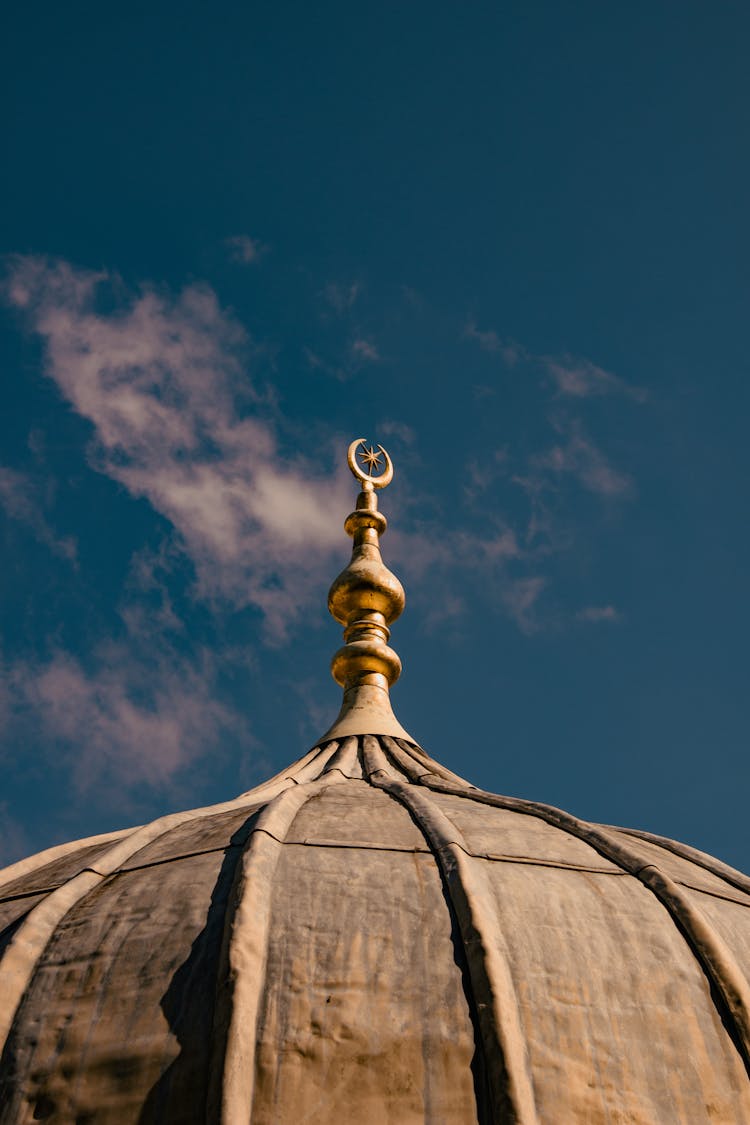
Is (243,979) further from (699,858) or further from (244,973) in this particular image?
(699,858)

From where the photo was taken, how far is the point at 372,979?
5.88 m

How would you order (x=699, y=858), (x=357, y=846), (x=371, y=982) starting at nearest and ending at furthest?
1. (x=371, y=982)
2. (x=357, y=846)
3. (x=699, y=858)

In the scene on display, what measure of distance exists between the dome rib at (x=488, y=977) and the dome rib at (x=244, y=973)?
1052 mm

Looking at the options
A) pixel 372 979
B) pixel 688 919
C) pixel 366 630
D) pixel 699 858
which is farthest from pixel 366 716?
pixel 372 979

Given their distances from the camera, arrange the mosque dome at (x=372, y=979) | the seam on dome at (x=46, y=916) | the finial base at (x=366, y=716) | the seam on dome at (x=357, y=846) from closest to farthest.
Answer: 1. the mosque dome at (x=372, y=979)
2. the seam on dome at (x=46, y=916)
3. the seam on dome at (x=357, y=846)
4. the finial base at (x=366, y=716)

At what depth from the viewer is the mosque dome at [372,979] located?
210 inches

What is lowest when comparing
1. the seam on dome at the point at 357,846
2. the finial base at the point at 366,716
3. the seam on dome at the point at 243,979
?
the seam on dome at the point at 243,979

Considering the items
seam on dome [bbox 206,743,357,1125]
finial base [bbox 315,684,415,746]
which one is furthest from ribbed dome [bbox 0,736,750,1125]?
finial base [bbox 315,684,415,746]

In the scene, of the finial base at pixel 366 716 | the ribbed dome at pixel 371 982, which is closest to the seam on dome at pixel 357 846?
the ribbed dome at pixel 371 982

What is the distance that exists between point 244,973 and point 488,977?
4.16 feet

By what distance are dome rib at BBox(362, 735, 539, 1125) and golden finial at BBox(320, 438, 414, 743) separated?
4083 millimetres

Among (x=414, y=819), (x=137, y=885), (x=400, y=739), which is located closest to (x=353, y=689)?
(x=400, y=739)

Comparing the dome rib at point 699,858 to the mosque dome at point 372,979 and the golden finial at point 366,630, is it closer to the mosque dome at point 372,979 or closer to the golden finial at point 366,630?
the mosque dome at point 372,979

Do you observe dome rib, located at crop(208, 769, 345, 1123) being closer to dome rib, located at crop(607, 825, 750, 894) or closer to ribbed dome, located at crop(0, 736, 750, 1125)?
ribbed dome, located at crop(0, 736, 750, 1125)
